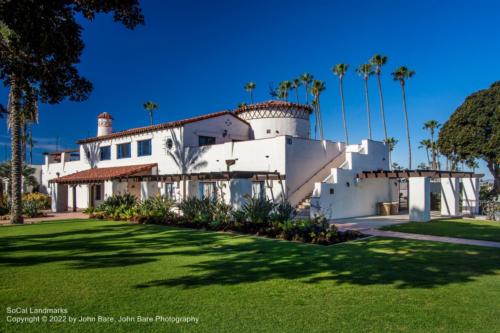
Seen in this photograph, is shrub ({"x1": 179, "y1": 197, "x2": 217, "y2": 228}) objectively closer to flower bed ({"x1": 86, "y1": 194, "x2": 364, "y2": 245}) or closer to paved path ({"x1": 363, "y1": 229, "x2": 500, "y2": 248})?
flower bed ({"x1": 86, "y1": 194, "x2": 364, "y2": 245})

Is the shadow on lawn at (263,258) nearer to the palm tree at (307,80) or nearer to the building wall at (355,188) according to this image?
the building wall at (355,188)

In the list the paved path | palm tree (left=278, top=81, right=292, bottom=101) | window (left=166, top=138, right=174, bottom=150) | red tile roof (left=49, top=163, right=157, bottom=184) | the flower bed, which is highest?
palm tree (left=278, top=81, right=292, bottom=101)

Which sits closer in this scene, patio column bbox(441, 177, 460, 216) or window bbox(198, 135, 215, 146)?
patio column bbox(441, 177, 460, 216)

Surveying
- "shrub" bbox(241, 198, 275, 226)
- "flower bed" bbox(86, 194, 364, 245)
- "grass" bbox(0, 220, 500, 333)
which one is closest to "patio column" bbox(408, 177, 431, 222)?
"flower bed" bbox(86, 194, 364, 245)

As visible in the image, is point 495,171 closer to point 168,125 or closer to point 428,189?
point 428,189

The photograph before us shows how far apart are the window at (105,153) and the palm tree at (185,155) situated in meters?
8.97

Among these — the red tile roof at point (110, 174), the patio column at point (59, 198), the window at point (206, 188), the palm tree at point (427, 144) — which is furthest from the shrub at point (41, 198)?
the palm tree at point (427, 144)

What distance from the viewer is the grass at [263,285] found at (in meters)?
5.63

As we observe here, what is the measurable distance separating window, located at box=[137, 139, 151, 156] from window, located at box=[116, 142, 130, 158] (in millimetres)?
1654

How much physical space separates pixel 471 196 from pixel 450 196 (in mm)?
3145

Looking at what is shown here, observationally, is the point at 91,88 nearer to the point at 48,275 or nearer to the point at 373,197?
the point at 48,275

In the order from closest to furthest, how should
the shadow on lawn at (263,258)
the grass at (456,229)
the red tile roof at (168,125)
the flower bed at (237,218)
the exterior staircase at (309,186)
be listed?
the shadow on lawn at (263,258) → the flower bed at (237,218) → the grass at (456,229) → the exterior staircase at (309,186) → the red tile roof at (168,125)

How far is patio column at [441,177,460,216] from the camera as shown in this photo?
23000mm

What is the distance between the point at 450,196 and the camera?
23.3 meters
